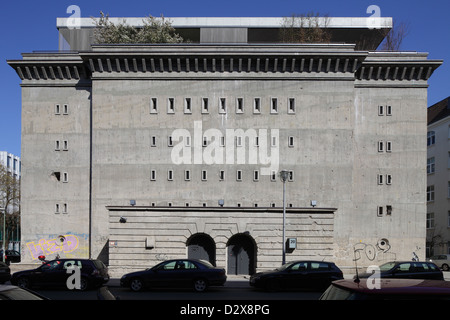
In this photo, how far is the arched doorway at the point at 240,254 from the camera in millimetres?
33188

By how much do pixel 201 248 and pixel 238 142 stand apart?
30.6ft

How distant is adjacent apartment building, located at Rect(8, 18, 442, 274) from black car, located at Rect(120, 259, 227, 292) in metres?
14.0

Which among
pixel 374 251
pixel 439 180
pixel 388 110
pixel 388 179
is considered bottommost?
pixel 374 251

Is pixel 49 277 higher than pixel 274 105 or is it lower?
lower

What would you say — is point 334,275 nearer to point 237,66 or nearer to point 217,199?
point 217,199

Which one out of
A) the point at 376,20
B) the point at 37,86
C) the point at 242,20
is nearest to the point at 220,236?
the point at 37,86

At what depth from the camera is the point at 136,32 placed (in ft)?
162

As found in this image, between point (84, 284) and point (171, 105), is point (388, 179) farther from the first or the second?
point (84, 284)

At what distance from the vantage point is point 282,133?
37312mm

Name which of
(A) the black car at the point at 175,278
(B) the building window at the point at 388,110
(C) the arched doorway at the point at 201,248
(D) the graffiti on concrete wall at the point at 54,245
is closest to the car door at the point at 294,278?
(A) the black car at the point at 175,278

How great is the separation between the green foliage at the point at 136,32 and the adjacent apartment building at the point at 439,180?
1438 inches

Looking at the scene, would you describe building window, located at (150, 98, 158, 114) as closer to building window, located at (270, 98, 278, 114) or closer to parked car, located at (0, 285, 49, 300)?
building window, located at (270, 98, 278, 114)

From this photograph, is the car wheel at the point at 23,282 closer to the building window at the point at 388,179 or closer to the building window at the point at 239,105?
the building window at the point at 239,105

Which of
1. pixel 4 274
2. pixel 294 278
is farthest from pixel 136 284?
pixel 4 274
